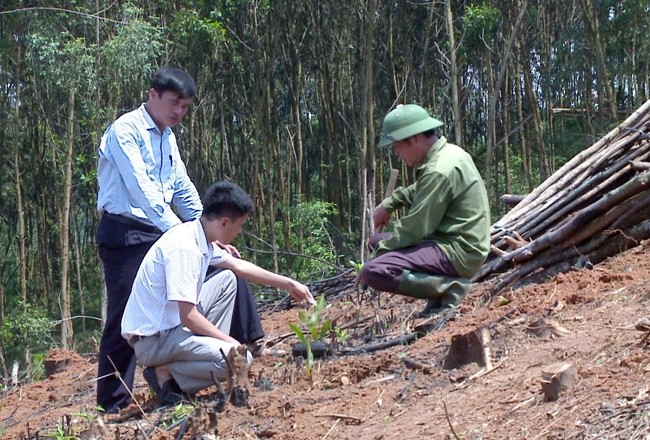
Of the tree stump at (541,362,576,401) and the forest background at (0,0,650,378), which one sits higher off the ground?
the forest background at (0,0,650,378)

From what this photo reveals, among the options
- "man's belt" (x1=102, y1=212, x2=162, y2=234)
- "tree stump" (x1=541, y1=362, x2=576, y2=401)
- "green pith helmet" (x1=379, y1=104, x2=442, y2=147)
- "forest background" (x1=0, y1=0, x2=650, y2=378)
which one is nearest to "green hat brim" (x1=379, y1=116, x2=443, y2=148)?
"green pith helmet" (x1=379, y1=104, x2=442, y2=147)

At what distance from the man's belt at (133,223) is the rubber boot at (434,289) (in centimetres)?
133

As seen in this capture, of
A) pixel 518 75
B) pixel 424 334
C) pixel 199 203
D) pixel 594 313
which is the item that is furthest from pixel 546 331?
pixel 518 75

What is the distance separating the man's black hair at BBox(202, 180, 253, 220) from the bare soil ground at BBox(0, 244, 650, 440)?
33.0 inches

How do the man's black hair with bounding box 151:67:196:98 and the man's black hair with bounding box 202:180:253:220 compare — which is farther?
the man's black hair with bounding box 151:67:196:98

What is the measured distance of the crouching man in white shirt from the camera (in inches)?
165

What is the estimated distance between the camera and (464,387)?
378 centimetres

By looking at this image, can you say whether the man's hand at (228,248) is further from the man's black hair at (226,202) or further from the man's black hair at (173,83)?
the man's black hair at (173,83)

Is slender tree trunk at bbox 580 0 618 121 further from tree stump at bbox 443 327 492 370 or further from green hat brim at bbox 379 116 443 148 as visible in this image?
tree stump at bbox 443 327 492 370

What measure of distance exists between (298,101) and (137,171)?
1675 centimetres

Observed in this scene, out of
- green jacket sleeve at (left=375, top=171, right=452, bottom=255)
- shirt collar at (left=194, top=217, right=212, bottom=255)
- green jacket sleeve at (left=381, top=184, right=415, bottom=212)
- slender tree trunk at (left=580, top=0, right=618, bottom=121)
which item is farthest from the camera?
slender tree trunk at (left=580, top=0, right=618, bottom=121)

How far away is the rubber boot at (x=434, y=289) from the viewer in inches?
201

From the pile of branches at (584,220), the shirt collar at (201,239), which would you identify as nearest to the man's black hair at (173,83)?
the shirt collar at (201,239)

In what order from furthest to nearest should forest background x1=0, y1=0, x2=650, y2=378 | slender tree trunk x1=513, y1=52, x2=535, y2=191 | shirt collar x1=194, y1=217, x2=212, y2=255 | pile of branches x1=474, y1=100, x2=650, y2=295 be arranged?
slender tree trunk x1=513, y1=52, x2=535, y2=191 < forest background x1=0, y1=0, x2=650, y2=378 < pile of branches x1=474, y1=100, x2=650, y2=295 < shirt collar x1=194, y1=217, x2=212, y2=255
